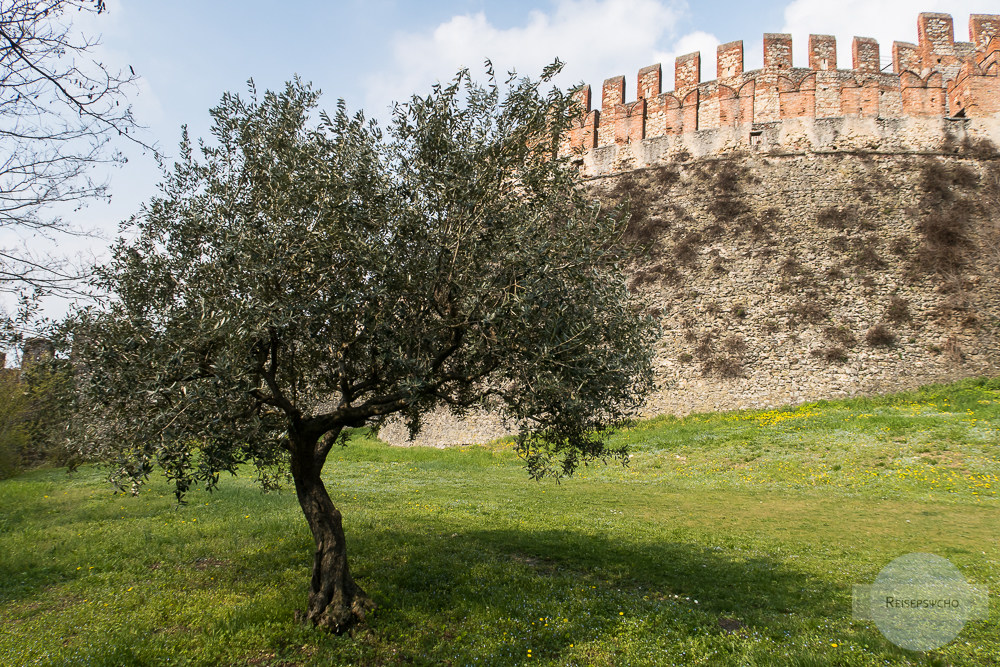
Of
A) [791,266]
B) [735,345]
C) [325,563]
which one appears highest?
[791,266]

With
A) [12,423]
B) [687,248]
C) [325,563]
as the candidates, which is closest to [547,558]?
[325,563]

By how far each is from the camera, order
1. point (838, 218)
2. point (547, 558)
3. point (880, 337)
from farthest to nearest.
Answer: point (838, 218) → point (880, 337) → point (547, 558)

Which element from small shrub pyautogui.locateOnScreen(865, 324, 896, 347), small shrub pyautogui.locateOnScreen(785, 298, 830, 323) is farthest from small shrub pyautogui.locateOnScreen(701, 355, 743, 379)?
small shrub pyautogui.locateOnScreen(865, 324, 896, 347)

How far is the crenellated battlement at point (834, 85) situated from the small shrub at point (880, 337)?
13.2m

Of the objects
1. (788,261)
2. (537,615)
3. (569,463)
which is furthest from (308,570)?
(788,261)

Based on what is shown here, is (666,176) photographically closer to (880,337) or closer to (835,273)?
(835,273)

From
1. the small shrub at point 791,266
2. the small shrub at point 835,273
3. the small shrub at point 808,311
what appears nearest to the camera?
the small shrub at point 808,311

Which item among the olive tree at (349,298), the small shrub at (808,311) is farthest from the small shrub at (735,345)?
the olive tree at (349,298)

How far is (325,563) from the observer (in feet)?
27.7

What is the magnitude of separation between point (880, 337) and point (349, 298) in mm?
29406

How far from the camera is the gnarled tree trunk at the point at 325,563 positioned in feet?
26.7

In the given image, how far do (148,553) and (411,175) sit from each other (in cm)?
885

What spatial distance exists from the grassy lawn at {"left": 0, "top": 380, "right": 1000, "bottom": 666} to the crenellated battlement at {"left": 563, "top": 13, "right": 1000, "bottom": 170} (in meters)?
20.7

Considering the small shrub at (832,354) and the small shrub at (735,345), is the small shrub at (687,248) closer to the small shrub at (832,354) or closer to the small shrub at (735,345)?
the small shrub at (735,345)
